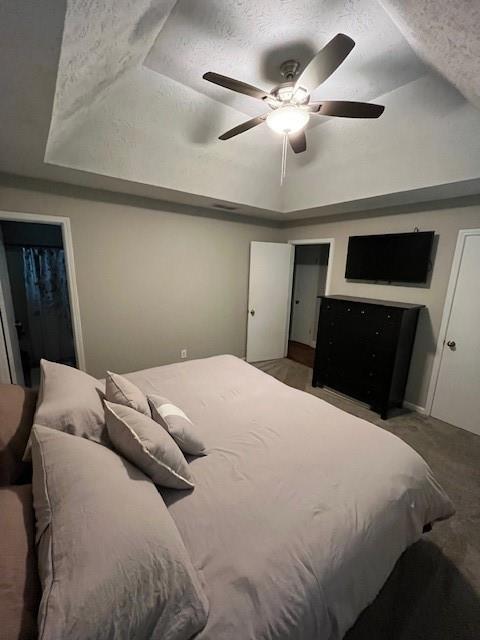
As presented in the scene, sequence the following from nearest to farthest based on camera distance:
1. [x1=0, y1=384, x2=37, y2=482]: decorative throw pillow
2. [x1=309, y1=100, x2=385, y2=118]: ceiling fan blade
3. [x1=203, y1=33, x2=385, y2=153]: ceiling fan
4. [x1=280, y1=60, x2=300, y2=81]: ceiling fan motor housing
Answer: [x1=0, y1=384, x2=37, y2=482]: decorative throw pillow < [x1=203, y1=33, x2=385, y2=153]: ceiling fan < [x1=309, y1=100, x2=385, y2=118]: ceiling fan blade < [x1=280, y1=60, x2=300, y2=81]: ceiling fan motor housing

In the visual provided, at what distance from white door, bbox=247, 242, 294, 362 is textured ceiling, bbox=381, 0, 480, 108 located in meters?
2.75

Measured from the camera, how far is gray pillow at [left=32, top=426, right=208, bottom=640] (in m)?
0.57

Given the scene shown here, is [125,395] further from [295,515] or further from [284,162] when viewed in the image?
[284,162]

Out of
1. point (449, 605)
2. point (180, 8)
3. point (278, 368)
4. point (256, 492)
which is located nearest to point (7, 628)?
point (256, 492)

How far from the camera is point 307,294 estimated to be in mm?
5516

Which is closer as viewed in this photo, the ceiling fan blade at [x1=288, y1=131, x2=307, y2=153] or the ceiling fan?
the ceiling fan

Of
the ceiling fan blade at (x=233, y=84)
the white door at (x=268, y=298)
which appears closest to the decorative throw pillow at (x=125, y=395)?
the ceiling fan blade at (x=233, y=84)

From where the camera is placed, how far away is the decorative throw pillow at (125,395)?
1.34m

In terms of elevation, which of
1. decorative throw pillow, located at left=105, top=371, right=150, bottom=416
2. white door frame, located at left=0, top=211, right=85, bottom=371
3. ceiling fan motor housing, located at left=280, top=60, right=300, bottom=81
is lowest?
decorative throw pillow, located at left=105, top=371, right=150, bottom=416

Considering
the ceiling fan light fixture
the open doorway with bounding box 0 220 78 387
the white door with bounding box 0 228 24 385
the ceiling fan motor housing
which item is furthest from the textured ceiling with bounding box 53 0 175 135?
the open doorway with bounding box 0 220 78 387

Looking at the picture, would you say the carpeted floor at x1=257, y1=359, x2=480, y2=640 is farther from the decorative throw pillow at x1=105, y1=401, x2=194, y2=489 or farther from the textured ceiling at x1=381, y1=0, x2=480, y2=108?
the textured ceiling at x1=381, y1=0, x2=480, y2=108

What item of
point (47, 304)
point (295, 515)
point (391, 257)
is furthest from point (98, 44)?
point (47, 304)

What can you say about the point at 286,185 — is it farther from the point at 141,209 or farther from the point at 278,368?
the point at 278,368

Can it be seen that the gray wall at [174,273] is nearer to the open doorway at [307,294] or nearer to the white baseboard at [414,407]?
the white baseboard at [414,407]
